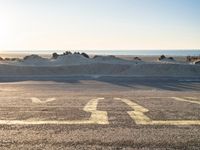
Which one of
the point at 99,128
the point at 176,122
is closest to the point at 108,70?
the point at 176,122

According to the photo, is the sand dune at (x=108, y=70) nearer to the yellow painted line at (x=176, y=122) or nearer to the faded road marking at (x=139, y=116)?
the faded road marking at (x=139, y=116)

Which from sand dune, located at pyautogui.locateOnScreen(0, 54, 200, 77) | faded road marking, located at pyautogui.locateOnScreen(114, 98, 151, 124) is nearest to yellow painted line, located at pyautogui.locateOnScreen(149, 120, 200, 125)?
faded road marking, located at pyautogui.locateOnScreen(114, 98, 151, 124)

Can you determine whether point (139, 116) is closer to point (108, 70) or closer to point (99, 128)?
point (99, 128)

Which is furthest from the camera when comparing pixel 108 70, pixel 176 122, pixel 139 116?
pixel 108 70

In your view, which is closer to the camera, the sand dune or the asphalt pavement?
the asphalt pavement

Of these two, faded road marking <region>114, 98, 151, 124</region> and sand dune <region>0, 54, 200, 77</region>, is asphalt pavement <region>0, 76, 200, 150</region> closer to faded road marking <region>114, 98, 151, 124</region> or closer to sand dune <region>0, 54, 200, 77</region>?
faded road marking <region>114, 98, 151, 124</region>

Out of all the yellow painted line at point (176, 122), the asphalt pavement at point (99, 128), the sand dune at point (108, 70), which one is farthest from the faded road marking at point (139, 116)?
the sand dune at point (108, 70)

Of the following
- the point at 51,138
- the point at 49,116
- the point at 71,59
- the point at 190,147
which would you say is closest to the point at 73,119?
the point at 49,116

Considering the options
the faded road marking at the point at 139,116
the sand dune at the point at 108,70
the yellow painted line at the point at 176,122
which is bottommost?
the sand dune at the point at 108,70

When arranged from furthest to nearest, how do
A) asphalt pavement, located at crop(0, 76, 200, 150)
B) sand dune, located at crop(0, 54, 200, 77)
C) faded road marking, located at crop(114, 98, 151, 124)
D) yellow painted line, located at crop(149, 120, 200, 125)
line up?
sand dune, located at crop(0, 54, 200, 77) → faded road marking, located at crop(114, 98, 151, 124) → yellow painted line, located at crop(149, 120, 200, 125) → asphalt pavement, located at crop(0, 76, 200, 150)

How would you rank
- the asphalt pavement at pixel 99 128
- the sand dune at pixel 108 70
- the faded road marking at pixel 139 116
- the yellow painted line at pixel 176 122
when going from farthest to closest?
the sand dune at pixel 108 70 → the faded road marking at pixel 139 116 → the yellow painted line at pixel 176 122 → the asphalt pavement at pixel 99 128

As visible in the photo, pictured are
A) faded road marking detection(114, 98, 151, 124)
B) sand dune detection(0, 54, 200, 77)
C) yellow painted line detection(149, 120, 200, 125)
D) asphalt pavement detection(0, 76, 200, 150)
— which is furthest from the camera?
sand dune detection(0, 54, 200, 77)

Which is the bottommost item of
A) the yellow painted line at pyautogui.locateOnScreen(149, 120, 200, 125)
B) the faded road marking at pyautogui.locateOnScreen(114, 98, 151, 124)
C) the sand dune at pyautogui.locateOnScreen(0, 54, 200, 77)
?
the sand dune at pyautogui.locateOnScreen(0, 54, 200, 77)

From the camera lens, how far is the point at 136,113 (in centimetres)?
953
